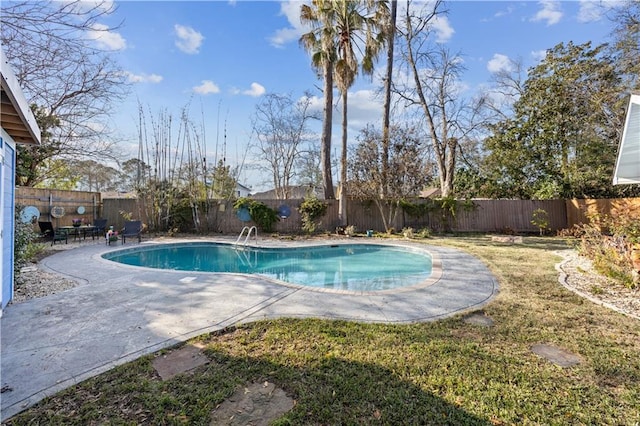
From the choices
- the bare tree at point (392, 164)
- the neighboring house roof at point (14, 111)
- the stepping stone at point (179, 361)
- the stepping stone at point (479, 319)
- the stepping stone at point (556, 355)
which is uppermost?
the bare tree at point (392, 164)

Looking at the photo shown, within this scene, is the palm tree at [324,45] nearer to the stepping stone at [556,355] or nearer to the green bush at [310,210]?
the green bush at [310,210]

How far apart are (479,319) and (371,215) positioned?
1114 cm

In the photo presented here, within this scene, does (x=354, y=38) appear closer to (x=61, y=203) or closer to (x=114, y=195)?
(x=61, y=203)

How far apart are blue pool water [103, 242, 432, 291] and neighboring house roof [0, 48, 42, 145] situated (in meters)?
4.73

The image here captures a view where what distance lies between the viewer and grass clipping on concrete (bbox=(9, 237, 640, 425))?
2.04 m

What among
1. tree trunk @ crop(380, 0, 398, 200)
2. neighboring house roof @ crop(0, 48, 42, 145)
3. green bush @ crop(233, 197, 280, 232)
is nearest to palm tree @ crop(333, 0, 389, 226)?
tree trunk @ crop(380, 0, 398, 200)

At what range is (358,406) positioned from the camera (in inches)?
83.3

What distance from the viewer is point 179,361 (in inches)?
108

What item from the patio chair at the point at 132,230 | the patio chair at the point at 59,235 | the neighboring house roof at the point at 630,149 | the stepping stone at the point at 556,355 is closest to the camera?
the stepping stone at the point at 556,355

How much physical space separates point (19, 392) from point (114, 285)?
Answer: 3.22 m

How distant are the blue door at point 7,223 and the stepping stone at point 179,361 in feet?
10.2

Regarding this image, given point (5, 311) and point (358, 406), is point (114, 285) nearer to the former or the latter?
point (5, 311)

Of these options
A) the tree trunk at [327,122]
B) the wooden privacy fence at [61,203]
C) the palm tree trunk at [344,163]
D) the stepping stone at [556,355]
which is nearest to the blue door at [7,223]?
the stepping stone at [556,355]

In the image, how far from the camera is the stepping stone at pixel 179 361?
8.42 ft
